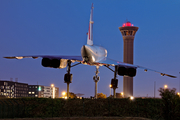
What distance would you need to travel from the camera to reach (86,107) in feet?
124

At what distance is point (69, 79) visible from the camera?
4681 centimetres

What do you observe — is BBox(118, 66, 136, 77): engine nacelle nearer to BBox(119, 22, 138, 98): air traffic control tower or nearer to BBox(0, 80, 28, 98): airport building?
BBox(119, 22, 138, 98): air traffic control tower

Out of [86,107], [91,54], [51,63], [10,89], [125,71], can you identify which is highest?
[91,54]

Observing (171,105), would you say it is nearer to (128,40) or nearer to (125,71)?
(125,71)

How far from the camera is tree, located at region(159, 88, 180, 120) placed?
95.5 feet

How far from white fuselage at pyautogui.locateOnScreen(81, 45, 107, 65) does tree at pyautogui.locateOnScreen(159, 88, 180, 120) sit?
18.9 m

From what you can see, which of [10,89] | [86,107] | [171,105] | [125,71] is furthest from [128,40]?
[171,105]

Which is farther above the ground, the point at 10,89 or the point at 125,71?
the point at 10,89

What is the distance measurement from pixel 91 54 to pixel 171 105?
19799 millimetres

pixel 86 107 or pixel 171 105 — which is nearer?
pixel 171 105

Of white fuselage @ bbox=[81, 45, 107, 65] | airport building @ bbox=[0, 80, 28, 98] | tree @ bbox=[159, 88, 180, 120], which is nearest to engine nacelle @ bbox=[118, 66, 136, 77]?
white fuselage @ bbox=[81, 45, 107, 65]

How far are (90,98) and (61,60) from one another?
10728mm

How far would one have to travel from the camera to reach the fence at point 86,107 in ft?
121

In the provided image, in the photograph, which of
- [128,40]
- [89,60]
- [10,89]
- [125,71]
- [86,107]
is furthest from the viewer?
[10,89]
